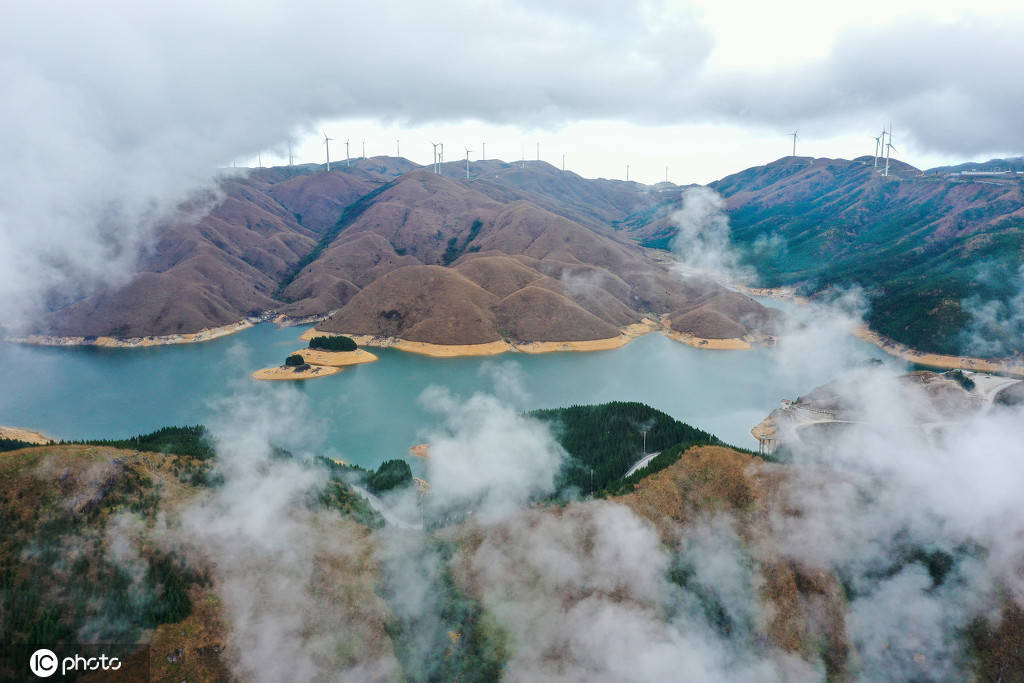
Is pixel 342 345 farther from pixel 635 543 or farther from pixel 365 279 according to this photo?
pixel 635 543

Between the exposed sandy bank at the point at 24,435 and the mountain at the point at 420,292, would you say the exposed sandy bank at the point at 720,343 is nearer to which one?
the mountain at the point at 420,292

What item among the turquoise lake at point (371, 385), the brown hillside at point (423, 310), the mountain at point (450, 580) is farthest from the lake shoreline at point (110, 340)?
the mountain at point (450, 580)

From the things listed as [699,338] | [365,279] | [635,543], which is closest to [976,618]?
[635,543]

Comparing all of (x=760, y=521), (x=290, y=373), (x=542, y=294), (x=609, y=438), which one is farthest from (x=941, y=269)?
(x=290, y=373)

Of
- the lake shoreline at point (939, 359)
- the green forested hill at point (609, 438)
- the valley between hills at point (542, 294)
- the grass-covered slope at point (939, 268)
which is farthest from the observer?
the valley between hills at point (542, 294)

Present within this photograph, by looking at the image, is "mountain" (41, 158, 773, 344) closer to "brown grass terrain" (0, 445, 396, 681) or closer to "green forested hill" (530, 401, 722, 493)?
"green forested hill" (530, 401, 722, 493)

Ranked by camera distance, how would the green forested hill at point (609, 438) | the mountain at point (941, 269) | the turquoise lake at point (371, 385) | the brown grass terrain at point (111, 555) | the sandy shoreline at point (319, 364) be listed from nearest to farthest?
the brown grass terrain at point (111, 555)
the green forested hill at point (609, 438)
the turquoise lake at point (371, 385)
the sandy shoreline at point (319, 364)
the mountain at point (941, 269)
